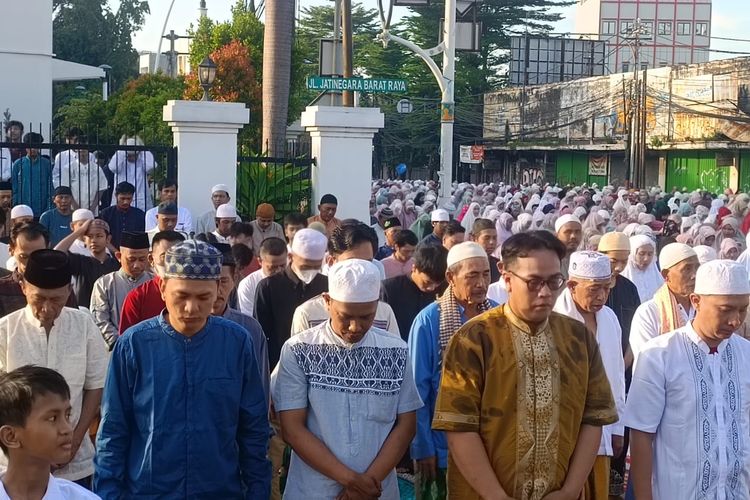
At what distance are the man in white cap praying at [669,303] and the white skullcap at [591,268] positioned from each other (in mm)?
481

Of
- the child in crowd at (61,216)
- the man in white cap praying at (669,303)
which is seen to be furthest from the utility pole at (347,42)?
the man in white cap praying at (669,303)

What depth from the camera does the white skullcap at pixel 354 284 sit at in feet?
15.7

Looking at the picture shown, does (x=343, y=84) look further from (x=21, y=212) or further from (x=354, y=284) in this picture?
(x=354, y=284)

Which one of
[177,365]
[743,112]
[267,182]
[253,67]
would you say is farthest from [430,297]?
[743,112]

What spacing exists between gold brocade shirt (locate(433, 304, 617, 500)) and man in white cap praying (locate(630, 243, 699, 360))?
2.11 m

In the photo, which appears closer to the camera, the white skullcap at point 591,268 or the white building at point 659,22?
the white skullcap at point 591,268

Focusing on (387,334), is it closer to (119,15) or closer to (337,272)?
(337,272)

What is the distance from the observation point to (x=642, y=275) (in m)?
9.30

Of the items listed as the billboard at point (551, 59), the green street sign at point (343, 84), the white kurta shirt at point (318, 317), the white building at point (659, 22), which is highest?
the white building at point (659, 22)

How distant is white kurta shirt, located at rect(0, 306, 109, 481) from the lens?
5.04 meters

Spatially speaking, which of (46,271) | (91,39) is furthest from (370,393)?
(91,39)

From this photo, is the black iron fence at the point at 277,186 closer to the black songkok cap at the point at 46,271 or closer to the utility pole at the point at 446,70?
the utility pole at the point at 446,70

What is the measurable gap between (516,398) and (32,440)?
180cm

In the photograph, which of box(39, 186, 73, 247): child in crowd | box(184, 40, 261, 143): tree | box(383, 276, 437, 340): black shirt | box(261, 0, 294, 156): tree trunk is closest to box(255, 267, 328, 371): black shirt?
box(383, 276, 437, 340): black shirt
